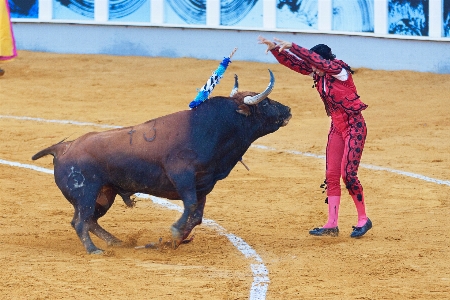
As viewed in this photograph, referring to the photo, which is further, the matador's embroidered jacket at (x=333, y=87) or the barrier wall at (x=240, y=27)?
the barrier wall at (x=240, y=27)

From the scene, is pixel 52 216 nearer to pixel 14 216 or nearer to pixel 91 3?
pixel 14 216

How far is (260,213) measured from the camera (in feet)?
29.6

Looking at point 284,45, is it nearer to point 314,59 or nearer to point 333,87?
point 314,59

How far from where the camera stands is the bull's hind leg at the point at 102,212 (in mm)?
7707

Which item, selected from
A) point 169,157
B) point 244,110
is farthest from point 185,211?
point 244,110

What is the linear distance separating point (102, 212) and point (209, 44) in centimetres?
1167

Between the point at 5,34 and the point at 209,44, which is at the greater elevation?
the point at 5,34

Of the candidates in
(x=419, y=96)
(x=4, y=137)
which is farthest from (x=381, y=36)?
(x=4, y=137)

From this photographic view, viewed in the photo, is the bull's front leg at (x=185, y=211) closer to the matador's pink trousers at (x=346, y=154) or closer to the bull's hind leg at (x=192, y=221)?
the bull's hind leg at (x=192, y=221)

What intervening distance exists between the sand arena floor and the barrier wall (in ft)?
2.60

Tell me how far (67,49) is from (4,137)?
312 inches

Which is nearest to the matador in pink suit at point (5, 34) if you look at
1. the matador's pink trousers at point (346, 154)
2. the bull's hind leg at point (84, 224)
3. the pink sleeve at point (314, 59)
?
the bull's hind leg at point (84, 224)

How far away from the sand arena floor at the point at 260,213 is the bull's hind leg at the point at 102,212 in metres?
0.11

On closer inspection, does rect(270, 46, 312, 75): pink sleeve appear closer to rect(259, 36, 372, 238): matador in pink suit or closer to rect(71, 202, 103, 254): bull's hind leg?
rect(259, 36, 372, 238): matador in pink suit
